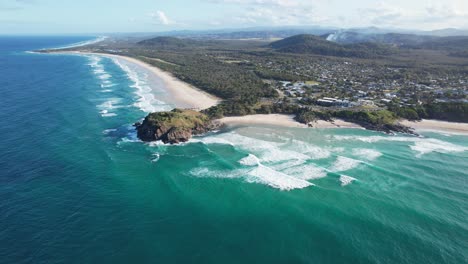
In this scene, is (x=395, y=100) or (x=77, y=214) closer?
(x=77, y=214)

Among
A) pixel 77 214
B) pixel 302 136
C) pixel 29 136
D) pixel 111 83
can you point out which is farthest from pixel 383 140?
pixel 111 83

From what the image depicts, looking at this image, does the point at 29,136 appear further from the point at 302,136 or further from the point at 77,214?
the point at 302,136

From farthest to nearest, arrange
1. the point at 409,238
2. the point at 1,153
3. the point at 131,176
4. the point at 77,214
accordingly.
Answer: the point at 1,153, the point at 131,176, the point at 77,214, the point at 409,238

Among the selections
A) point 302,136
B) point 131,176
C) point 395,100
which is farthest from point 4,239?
point 395,100

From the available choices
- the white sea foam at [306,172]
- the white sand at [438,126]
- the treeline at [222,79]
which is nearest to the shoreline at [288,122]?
the white sand at [438,126]

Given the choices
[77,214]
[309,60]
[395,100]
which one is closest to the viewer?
[77,214]

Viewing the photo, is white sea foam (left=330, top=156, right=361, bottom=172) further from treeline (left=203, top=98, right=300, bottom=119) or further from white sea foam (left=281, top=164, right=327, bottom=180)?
treeline (left=203, top=98, right=300, bottom=119)

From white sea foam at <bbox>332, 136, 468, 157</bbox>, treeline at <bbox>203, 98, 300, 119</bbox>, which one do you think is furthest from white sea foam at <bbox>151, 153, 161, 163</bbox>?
white sea foam at <bbox>332, 136, 468, 157</bbox>
